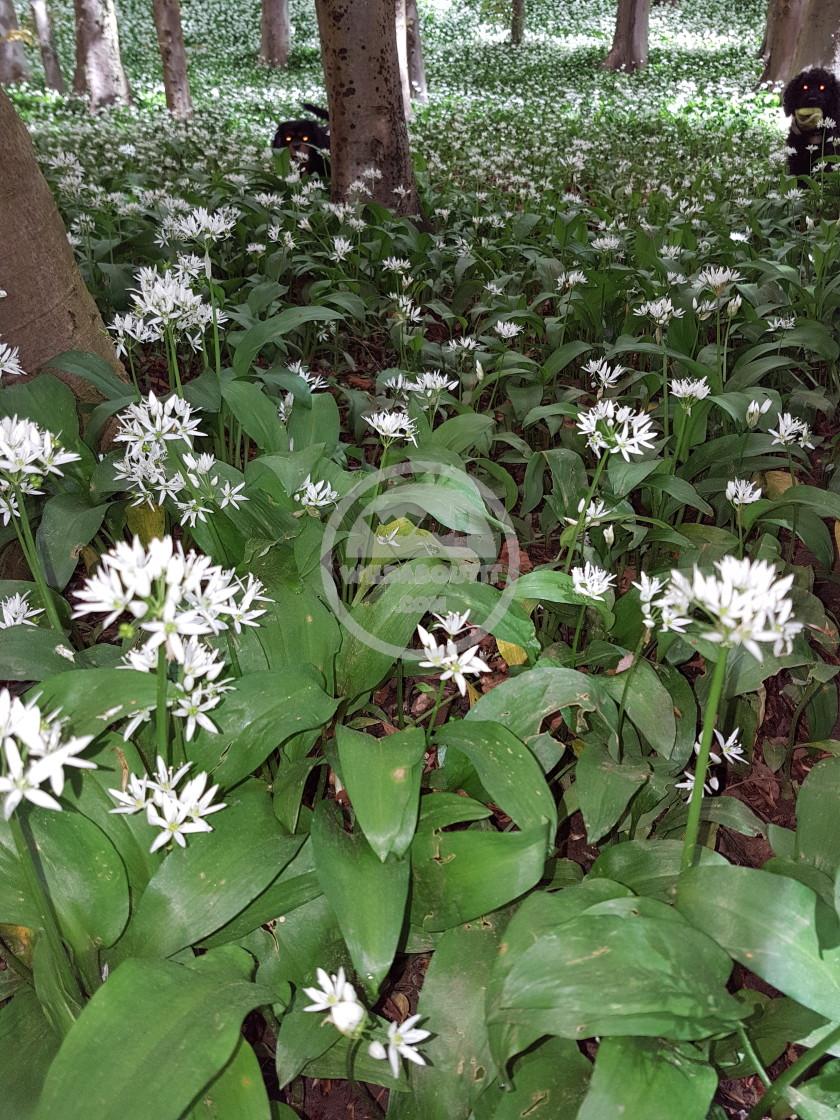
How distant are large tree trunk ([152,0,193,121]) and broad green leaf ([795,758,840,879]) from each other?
12.4 meters

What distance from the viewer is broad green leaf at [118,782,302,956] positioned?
116 centimetres

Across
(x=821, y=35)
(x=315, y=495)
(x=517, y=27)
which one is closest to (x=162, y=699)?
(x=315, y=495)

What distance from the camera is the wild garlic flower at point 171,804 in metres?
1.13

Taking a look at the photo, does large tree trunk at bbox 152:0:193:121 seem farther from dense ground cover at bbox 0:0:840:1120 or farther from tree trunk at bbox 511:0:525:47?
tree trunk at bbox 511:0:525:47

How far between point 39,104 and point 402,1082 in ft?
52.6

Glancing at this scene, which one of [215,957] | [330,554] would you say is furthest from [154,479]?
[215,957]

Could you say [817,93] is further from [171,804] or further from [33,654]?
[171,804]

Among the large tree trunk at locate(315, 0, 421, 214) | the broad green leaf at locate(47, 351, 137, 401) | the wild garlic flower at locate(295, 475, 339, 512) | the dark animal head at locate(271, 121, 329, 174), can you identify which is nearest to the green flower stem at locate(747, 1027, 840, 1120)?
the wild garlic flower at locate(295, 475, 339, 512)

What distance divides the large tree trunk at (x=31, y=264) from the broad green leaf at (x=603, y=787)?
1.90 meters

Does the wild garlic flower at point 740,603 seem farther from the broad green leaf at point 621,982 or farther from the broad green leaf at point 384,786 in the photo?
the broad green leaf at point 384,786

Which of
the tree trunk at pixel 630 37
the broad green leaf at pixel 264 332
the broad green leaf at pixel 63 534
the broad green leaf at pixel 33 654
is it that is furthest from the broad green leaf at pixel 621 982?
the tree trunk at pixel 630 37

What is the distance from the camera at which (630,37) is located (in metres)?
15.9

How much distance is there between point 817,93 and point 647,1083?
7105mm

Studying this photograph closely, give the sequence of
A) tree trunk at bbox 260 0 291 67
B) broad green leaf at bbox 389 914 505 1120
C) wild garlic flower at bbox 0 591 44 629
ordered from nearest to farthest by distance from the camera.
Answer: broad green leaf at bbox 389 914 505 1120 < wild garlic flower at bbox 0 591 44 629 < tree trunk at bbox 260 0 291 67
